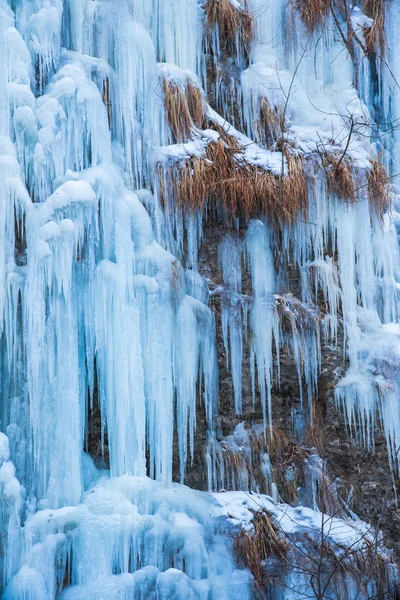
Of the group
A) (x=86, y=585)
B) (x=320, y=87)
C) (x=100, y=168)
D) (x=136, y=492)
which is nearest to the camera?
(x=86, y=585)

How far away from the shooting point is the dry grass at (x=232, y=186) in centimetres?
544

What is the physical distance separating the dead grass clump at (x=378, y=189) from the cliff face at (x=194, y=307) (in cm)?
2

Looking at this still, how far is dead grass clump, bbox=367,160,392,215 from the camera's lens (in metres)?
5.74

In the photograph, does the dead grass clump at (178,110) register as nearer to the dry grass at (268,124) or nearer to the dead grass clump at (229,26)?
the dry grass at (268,124)

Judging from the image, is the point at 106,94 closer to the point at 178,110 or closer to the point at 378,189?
the point at 178,110

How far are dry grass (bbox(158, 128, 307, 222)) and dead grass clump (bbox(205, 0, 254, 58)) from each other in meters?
1.02

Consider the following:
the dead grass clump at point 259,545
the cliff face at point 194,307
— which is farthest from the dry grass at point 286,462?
the dead grass clump at point 259,545

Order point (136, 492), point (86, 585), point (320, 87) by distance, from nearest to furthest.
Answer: point (86, 585) < point (136, 492) < point (320, 87)

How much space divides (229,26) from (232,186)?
4.93ft

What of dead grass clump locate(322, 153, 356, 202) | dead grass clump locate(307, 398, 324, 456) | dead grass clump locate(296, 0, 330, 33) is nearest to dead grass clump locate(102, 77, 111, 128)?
dead grass clump locate(322, 153, 356, 202)

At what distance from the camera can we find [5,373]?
5.01 metres

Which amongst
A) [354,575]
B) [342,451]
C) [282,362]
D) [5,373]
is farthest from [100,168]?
[354,575]

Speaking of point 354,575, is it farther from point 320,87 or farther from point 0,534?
point 320,87

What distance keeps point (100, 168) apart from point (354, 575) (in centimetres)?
321
